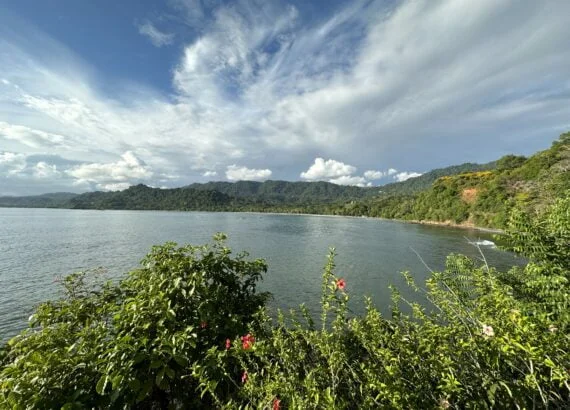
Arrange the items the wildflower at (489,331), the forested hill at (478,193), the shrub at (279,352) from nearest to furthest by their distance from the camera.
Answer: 1. the shrub at (279,352)
2. the wildflower at (489,331)
3. the forested hill at (478,193)

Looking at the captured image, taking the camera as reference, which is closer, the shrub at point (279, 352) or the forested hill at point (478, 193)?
the shrub at point (279, 352)

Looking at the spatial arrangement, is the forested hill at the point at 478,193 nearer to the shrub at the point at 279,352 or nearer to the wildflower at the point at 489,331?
the shrub at the point at 279,352

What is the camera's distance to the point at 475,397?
2.76 m

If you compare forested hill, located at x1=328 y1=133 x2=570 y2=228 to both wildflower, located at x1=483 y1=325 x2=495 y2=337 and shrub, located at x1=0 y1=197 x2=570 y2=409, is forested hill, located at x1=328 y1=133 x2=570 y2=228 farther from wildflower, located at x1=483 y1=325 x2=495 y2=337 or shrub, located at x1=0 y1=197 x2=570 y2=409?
wildflower, located at x1=483 y1=325 x2=495 y2=337

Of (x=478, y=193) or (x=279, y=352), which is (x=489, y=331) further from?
(x=478, y=193)

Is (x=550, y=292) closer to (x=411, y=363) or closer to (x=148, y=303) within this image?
(x=411, y=363)

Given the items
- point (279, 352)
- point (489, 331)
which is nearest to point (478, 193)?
point (489, 331)

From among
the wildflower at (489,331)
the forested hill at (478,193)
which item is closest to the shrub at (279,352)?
the wildflower at (489,331)

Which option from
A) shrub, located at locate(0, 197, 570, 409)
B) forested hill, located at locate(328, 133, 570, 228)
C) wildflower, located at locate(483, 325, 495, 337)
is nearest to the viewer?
shrub, located at locate(0, 197, 570, 409)

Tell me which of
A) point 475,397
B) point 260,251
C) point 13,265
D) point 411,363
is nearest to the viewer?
point 475,397

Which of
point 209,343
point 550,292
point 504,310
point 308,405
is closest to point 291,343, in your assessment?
point 209,343

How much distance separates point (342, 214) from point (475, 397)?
171951mm

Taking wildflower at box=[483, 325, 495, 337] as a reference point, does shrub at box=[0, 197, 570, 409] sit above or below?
below

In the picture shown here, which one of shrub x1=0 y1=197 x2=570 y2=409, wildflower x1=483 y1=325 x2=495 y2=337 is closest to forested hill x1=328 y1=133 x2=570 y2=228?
shrub x1=0 y1=197 x2=570 y2=409
